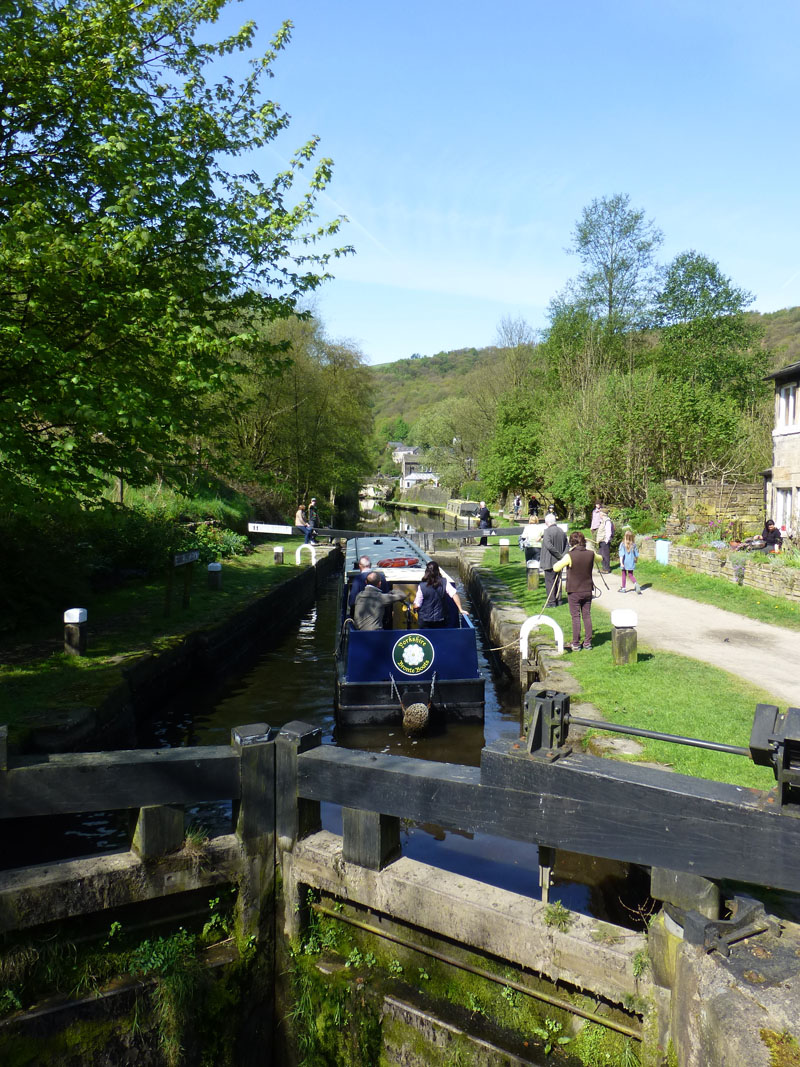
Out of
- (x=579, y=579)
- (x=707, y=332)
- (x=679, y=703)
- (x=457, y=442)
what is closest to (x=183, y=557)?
(x=579, y=579)

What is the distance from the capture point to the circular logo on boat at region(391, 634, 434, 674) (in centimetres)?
887

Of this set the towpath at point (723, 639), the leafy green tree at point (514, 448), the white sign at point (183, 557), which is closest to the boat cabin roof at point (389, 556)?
the white sign at point (183, 557)

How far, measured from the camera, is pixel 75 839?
6.14m

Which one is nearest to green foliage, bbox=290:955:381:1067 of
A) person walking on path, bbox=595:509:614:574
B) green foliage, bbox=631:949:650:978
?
green foliage, bbox=631:949:650:978

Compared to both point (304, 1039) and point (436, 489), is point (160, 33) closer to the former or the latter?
point (304, 1039)

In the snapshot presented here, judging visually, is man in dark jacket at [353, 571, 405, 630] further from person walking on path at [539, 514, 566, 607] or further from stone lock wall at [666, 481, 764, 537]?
stone lock wall at [666, 481, 764, 537]

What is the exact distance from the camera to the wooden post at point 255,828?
4199 mm

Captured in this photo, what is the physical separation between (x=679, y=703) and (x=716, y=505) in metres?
16.6

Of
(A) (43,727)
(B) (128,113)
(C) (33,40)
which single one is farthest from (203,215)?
(A) (43,727)

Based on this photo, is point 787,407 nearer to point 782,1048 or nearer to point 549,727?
point 549,727

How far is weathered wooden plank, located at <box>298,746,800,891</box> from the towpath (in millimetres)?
4846

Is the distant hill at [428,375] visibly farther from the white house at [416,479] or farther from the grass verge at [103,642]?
the grass verge at [103,642]

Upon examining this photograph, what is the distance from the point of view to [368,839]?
13.3 feet

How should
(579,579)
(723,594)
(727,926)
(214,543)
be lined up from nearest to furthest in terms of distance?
(727,926) → (579,579) → (723,594) → (214,543)
